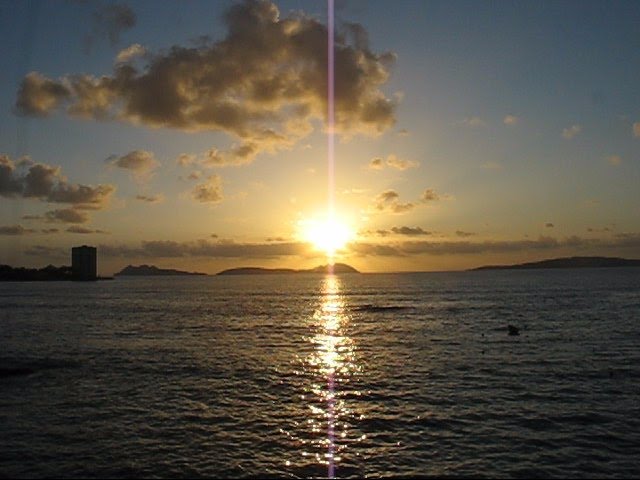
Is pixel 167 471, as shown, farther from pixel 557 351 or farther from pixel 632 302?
pixel 632 302

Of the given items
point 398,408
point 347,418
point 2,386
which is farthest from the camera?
point 2,386

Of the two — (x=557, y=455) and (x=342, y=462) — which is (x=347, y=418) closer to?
(x=342, y=462)

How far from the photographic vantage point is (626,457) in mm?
24141

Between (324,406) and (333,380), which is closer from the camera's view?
(324,406)

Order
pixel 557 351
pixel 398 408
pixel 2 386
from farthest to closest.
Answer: pixel 557 351, pixel 2 386, pixel 398 408

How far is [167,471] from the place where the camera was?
23000 mm

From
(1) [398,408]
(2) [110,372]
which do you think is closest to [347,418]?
(1) [398,408]

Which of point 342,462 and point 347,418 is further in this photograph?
point 347,418

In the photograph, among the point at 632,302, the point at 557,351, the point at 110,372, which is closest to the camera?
the point at 110,372

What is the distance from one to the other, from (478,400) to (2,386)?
32350 millimetres

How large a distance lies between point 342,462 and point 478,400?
1397 centimetres

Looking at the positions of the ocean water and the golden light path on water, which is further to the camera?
the golden light path on water

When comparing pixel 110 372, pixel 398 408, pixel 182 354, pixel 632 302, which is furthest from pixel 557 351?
pixel 632 302

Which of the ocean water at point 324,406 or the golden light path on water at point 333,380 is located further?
the golden light path on water at point 333,380
